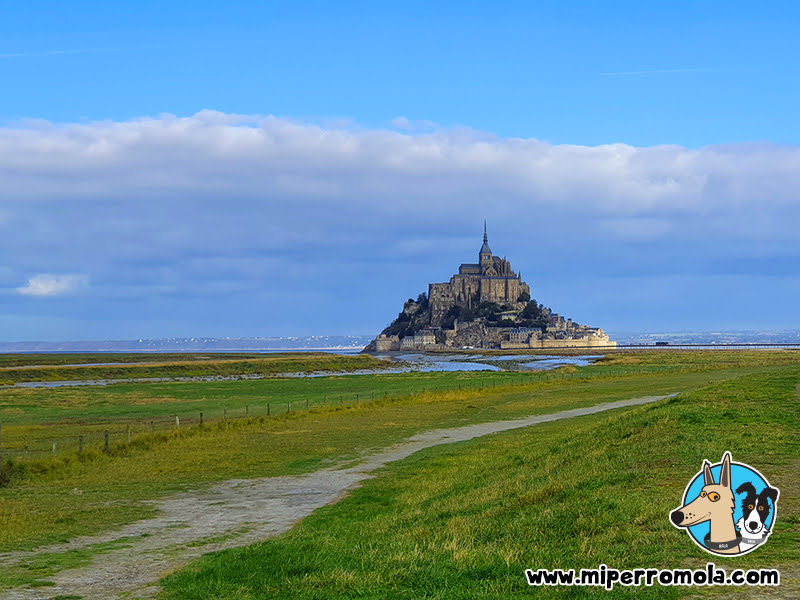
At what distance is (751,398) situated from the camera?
2458cm

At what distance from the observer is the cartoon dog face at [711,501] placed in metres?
7.77

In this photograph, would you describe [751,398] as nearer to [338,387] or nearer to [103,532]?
[103,532]

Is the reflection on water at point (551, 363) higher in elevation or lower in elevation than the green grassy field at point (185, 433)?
lower

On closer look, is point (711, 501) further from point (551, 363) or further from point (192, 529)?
point (551, 363)

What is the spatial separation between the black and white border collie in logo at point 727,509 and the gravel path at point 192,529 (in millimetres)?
6990

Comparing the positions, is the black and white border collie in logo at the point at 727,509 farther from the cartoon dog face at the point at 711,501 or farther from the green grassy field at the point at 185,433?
the green grassy field at the point at 185,433

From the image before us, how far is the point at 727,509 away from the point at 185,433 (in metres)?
27.4

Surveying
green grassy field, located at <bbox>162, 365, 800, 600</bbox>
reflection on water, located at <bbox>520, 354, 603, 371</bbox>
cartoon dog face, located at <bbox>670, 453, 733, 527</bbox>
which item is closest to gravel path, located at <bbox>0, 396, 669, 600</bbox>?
green grassy field, located at <bbox>162, 365, 800, 600</bbox>

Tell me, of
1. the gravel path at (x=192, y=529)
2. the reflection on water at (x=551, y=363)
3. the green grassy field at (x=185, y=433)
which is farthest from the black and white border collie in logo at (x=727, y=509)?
the reflection on water at (x=551, y=363)

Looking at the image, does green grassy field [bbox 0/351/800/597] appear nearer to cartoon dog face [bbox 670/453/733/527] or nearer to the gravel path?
the gravel path

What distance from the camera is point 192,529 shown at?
49.8 ft

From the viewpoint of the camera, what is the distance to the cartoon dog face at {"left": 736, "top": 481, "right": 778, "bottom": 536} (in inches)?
313

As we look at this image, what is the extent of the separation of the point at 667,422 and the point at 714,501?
484 inches

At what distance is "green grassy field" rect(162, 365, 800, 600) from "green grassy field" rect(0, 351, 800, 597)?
3.40 metres
